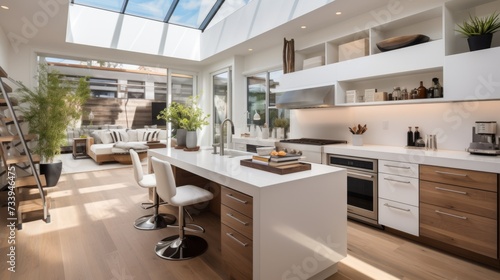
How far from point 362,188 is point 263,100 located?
9.77 ft

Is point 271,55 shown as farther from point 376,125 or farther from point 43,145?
point 43,145

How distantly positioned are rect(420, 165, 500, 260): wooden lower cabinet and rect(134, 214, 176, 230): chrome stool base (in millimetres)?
2681

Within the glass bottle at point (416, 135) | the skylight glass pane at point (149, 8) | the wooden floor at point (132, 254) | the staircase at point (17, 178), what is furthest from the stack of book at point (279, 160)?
the skylight glass pane at point (149, 8)

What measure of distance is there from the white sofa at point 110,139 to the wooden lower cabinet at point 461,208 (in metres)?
6.95

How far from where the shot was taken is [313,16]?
3715 mm

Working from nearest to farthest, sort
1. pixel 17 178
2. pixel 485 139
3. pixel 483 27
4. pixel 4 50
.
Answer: pixel 483 27 → pixel 485 139 → pixel 17 178 → pixel 4 50

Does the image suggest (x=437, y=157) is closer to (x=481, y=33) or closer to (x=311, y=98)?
(x=481, y=33)

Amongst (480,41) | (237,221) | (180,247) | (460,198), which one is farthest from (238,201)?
(480,41)

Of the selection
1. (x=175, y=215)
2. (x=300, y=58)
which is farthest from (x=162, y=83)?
(x=175, y=215)

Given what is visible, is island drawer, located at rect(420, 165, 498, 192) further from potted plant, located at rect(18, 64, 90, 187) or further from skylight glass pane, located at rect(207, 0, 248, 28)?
potted plant, located at rect(18, 64, 90, 187)

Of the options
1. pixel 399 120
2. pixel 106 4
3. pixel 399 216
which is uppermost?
pixel 106 4

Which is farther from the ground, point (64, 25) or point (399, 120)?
point (64, 25)

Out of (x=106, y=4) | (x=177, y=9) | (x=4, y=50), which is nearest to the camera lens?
(x=4, y=50)

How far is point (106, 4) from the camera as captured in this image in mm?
5289
